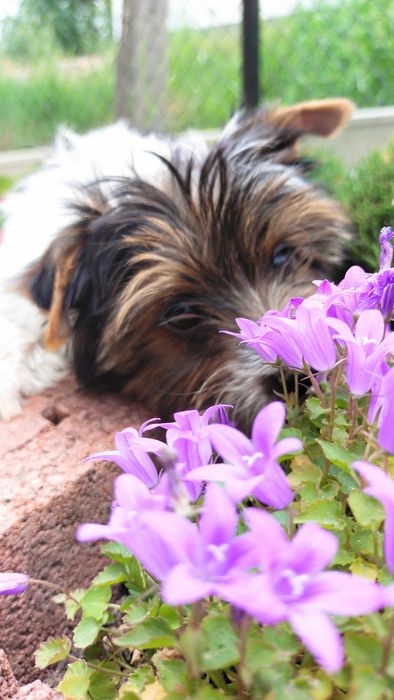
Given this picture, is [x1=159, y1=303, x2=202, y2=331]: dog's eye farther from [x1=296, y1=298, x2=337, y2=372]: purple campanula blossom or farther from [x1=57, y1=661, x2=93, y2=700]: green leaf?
[x1=57, y1=661, x2=93, y2=700]: green leaf

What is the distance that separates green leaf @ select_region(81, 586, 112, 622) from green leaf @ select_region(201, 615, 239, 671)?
0.38m

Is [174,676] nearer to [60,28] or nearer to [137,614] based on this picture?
[137,614]

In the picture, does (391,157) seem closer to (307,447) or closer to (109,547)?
(307,447)

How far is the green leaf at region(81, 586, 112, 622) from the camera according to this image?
1.25m

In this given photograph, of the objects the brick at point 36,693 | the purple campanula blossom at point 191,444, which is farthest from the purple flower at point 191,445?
the brick at point 36,693

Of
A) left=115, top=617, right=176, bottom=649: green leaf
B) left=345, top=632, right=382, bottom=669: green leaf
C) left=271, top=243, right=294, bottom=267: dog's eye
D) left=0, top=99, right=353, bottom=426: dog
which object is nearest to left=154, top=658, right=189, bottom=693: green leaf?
left=115, top=617, right=176, bottom=649: green leaf

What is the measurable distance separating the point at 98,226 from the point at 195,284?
16.2 inches

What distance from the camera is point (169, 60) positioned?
8.38m

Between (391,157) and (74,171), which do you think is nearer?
(391,157)

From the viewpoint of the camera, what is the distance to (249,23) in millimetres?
5031

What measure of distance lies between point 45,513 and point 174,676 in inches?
36.6

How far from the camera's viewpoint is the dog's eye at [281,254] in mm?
2605

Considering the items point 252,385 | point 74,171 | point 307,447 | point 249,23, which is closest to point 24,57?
point 249,23

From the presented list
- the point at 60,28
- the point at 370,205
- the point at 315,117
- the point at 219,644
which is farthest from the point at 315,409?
the point at 60,28
